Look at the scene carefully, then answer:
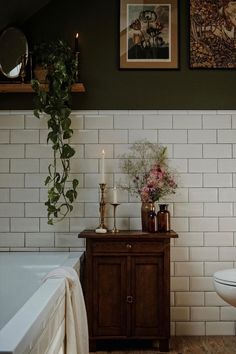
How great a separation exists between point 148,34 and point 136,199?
1.32 meters

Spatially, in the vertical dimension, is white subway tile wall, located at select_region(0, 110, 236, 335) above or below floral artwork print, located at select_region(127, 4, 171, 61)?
below

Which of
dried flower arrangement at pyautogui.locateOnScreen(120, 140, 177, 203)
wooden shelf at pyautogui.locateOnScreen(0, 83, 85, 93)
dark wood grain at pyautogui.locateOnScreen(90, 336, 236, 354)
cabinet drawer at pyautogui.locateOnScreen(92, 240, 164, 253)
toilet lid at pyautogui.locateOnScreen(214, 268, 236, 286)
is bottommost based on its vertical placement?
dark wood grain at pyautogui.locateOnScreen(90, 336, 236, 354)

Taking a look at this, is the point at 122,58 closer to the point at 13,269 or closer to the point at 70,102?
the point at 70,102

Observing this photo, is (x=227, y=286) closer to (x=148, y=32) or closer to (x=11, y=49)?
(x=148, y=32)

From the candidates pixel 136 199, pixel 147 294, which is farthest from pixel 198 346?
pixel 136 199

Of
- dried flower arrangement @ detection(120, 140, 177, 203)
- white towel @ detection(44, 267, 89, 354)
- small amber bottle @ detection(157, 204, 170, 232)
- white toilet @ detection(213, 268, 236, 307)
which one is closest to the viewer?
white towel @ detection(44, 267, 89, 354)

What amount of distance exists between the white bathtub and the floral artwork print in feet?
5.46

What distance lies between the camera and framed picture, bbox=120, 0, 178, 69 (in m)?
3.57

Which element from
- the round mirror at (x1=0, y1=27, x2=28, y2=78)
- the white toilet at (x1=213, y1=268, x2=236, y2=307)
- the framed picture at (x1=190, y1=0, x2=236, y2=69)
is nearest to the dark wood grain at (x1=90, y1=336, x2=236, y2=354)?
the white toilet at (x1=213, y1=268, x2=236, y2=307)

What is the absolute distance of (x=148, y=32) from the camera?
11.8 feet

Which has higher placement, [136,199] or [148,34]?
[148,34]

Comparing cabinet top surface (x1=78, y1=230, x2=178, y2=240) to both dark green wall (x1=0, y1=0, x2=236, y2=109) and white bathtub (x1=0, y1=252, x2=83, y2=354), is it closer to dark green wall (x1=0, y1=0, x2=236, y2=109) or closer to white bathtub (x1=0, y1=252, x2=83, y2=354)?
white bathtub (x1=0, y1=252, x2=83, y2=354)

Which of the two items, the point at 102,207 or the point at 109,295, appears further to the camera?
the point at 102,207

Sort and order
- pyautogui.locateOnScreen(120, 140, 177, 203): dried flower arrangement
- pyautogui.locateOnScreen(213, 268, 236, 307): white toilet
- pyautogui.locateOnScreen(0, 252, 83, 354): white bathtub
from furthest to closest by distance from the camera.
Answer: pyautogui.locateOnScreen(120, 140, 177, 203): dried flower arrangement
pyautogui.locateOnScreen(213, 268, 236, 307): white toilet
pyautogui.locateOnScreen(0, 252, 83, 354): white bathtub
